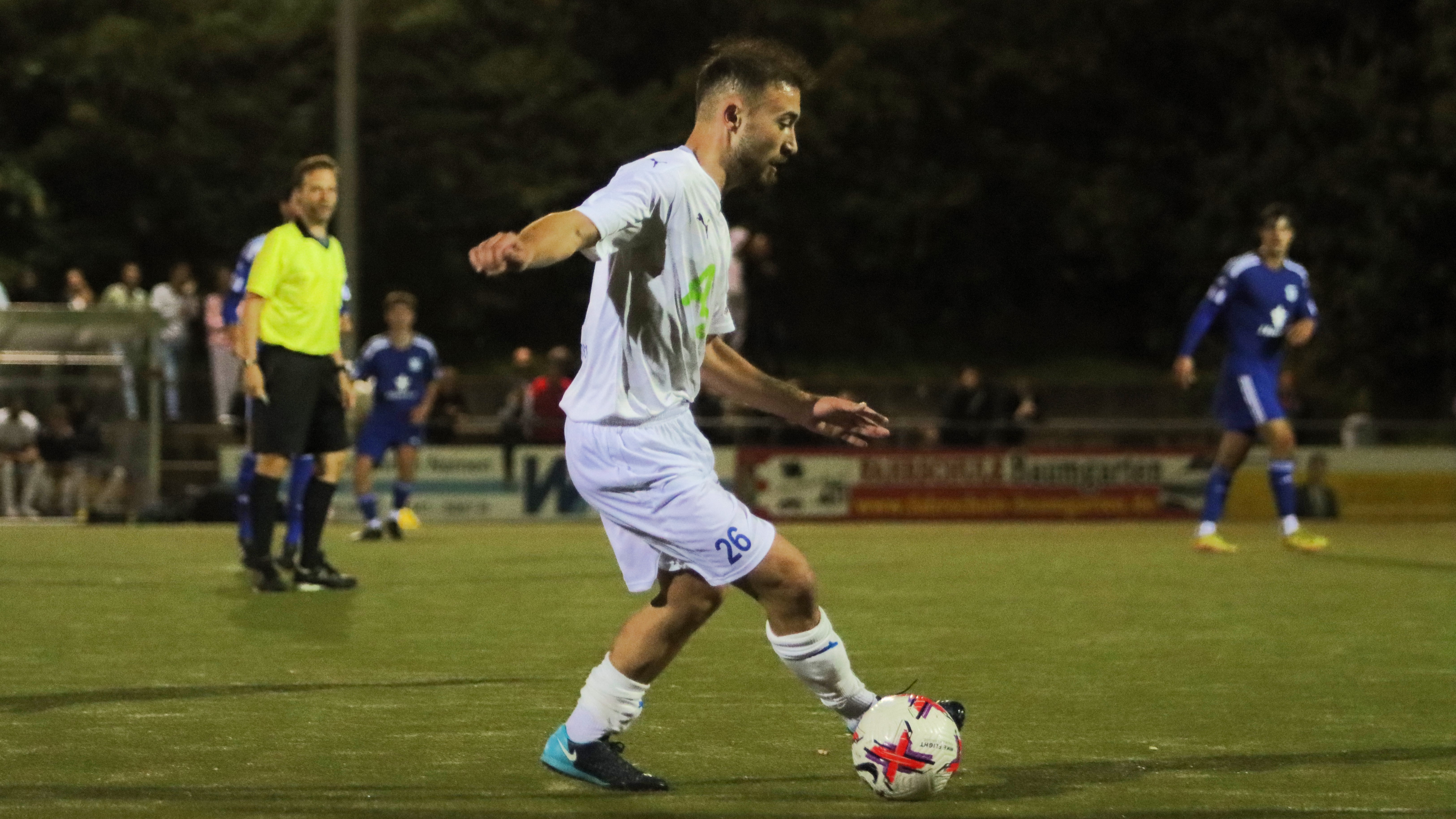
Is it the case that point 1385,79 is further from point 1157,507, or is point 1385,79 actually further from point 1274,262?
point 1274,262

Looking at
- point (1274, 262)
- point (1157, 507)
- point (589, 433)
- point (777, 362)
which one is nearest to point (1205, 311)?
point (1274, 262)

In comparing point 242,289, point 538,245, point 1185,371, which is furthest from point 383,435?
point 538,245

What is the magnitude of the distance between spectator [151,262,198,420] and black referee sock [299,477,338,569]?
10.3 m

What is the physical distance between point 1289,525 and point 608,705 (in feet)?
33.5

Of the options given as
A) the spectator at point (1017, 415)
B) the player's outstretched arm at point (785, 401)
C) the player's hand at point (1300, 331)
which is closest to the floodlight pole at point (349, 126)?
the spectator at point (1017, 415)

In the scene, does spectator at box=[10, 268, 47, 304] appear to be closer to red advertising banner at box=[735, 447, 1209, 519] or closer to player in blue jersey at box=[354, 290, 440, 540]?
player in blue jersey at box=[354, 290, 440, 540]

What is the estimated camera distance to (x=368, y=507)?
55.0 ft

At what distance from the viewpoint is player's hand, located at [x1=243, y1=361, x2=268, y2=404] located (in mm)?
10570

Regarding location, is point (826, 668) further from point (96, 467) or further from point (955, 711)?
point (96, 467)

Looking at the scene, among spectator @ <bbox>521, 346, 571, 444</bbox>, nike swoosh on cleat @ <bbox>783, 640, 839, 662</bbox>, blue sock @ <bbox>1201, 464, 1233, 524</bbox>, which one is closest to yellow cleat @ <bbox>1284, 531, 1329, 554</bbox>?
blue sock @ <bbox>1201, 464, 1233, 524</bbox>

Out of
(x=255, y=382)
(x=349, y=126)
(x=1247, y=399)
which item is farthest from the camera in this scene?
(x=349, y=126)

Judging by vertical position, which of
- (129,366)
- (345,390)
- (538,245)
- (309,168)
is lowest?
(345,390)

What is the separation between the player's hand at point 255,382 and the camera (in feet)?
34.7

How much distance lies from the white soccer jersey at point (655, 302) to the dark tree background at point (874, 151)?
77.8 ft
